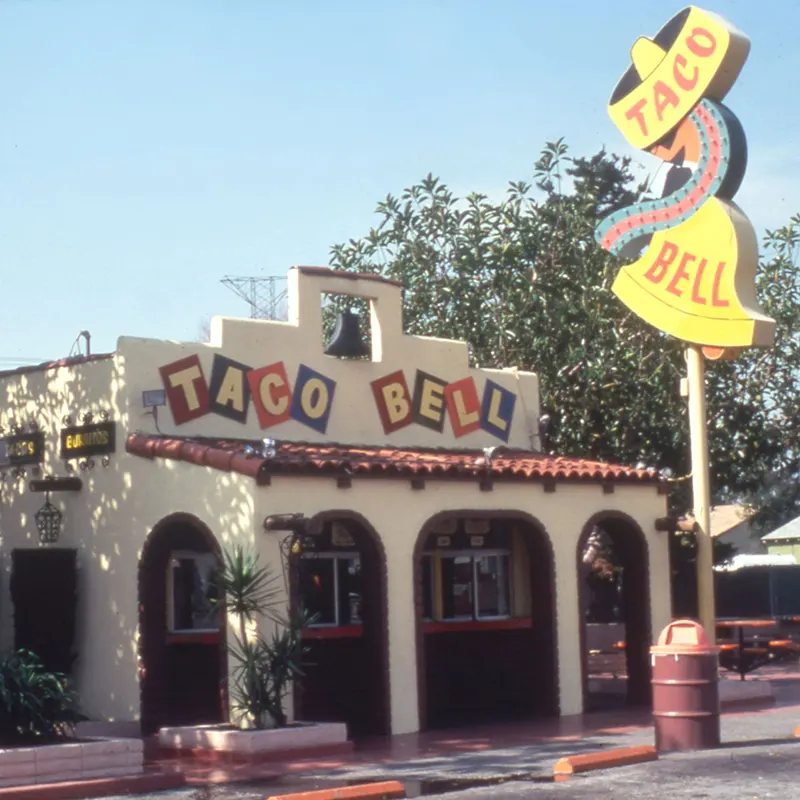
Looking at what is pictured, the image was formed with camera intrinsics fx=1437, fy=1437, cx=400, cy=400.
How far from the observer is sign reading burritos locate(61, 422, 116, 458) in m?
17.7

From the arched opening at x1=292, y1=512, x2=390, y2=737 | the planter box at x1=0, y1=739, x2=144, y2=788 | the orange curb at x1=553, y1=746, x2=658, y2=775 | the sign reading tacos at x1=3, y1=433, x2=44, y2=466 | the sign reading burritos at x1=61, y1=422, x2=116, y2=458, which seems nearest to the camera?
the planter box at x1=0, y1=739, x2=144, y2=788

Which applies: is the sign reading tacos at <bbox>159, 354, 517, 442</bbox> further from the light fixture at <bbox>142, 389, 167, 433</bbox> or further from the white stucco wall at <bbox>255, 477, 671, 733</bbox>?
the white stucco wall at <bbox>255, 477, 671, 733</bbox>

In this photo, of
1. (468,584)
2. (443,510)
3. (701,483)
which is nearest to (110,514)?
(443,510)

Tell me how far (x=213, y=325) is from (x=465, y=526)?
14.5 ft

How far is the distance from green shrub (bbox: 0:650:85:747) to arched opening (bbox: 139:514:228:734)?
12.5 ft

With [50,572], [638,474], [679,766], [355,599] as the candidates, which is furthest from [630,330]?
[679,766]

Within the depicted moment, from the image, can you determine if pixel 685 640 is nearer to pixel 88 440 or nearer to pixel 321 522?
pixel 321 522

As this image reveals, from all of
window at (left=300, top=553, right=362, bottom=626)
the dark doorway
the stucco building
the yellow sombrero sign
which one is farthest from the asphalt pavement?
the yellow sombrero sign

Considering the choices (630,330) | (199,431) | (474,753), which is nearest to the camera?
(474,753)

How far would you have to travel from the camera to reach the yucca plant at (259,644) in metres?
15.1

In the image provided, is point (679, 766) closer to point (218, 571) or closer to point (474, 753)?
point (474, 753)

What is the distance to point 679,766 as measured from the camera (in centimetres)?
1324

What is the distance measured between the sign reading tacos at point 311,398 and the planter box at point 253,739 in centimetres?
400

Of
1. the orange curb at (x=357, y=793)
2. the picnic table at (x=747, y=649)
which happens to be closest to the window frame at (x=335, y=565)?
the orange curb at (x=357, y=793)
